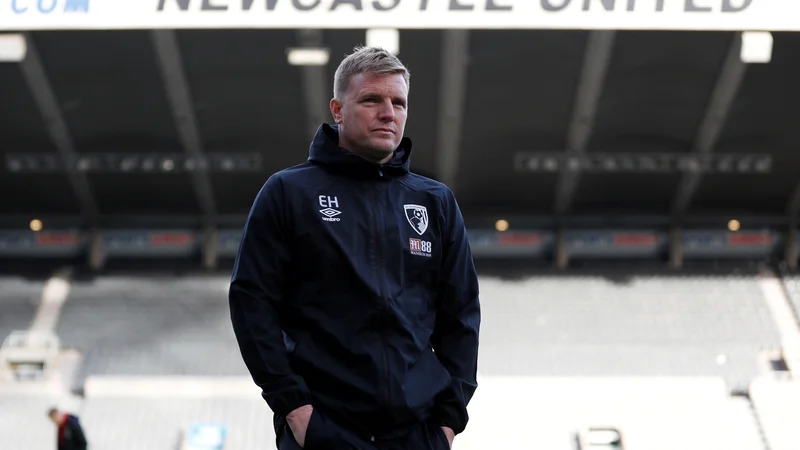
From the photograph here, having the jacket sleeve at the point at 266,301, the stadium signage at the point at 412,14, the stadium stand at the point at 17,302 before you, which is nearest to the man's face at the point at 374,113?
the jacket sleeve at the point at 266,301

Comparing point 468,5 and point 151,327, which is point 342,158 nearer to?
point 468,5

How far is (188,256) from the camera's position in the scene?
1415 centimetres

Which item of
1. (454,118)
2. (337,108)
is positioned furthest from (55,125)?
(337,108)

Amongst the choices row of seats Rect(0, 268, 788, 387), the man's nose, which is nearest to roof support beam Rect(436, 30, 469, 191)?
row of seats Rect(0, 268, 788, 387)

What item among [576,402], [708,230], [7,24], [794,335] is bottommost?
[576,402]

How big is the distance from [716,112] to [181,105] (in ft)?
18.7

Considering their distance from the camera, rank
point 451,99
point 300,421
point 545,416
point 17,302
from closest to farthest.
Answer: point 300,421 → point 545,416 → point 451,99 → point 17,302

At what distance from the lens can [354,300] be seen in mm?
2543

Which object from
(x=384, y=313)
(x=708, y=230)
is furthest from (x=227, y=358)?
(x=384, y=313)

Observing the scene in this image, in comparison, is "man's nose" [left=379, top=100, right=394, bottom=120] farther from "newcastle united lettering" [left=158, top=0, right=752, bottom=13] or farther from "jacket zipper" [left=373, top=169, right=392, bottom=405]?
"newcastle united lettering" [left=158, top=0, right=752, bottom=13]

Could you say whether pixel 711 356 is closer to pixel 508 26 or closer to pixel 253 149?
pixel 508 26

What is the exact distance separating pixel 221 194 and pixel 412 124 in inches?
97.1

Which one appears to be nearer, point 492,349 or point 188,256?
point 492,349

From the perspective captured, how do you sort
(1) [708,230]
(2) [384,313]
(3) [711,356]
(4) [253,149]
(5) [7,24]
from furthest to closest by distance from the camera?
(1) [708,230]
(4) [253,149]
(3) [711,356]
(5) [7,24]
(2) [384,313]
